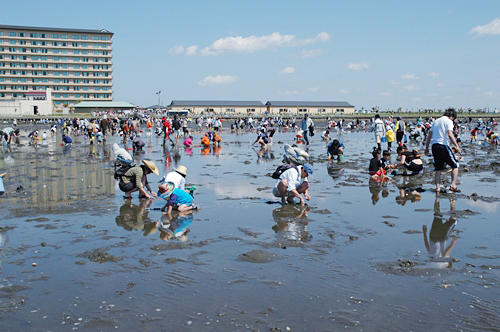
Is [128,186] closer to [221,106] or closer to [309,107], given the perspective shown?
[221,106]

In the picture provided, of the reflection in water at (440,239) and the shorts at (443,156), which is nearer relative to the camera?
the reflection in water at (440,239)

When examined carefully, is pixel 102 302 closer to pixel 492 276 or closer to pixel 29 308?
pixel 29 308

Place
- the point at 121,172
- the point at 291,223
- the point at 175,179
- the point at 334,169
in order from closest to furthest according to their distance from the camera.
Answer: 1. the point at 291,223
2. the point at 175,179
3. the point at 121,172
4. the point at 334,169

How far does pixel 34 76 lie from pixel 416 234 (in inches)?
5067

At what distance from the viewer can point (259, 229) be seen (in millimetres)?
7801

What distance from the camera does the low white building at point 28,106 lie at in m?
95.8

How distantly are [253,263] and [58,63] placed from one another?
129222 millimetres

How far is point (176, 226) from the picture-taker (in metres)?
8.00

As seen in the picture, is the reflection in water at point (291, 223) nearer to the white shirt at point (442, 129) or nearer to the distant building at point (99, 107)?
the white shirt at point (442, 129)

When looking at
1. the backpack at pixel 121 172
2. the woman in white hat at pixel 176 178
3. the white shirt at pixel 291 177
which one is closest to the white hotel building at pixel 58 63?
the backpack at pixel 121 172

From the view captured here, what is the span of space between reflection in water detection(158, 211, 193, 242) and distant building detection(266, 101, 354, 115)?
115 meters

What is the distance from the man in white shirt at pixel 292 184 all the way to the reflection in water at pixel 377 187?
157cm

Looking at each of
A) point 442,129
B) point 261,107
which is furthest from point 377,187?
point 261,107

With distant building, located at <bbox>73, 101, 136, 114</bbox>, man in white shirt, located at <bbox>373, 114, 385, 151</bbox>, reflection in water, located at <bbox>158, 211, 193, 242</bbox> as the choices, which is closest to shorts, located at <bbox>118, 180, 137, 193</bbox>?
reflection in water, located at <bbox>158, 211, 193, 242</bbox>
